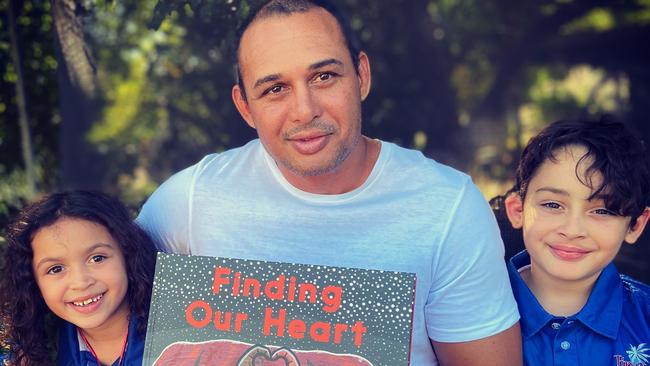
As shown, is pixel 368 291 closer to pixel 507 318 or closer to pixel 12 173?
pixel 507 318

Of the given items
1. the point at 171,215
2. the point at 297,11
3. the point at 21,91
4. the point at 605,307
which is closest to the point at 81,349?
the point at 171,215

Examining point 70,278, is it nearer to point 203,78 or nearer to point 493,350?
point 493,350

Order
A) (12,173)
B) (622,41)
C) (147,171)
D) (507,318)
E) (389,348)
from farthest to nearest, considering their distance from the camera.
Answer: (622,41)
(147,171)
(12,173)
(507,318)
(389,348)

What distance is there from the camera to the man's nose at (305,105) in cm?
236

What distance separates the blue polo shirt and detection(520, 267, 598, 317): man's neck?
2.0 inches

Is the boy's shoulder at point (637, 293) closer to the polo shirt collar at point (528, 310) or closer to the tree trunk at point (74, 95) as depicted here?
the polo shirt collar at point (528, 310)

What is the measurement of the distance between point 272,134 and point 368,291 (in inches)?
26.7

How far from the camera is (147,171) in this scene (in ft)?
26.0

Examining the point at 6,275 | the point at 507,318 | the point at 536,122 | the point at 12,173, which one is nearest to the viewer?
the point at 507,318

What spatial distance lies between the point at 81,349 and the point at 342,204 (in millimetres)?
1101

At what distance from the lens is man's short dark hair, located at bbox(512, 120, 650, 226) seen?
2.38 m

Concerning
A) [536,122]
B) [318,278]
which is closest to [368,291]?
[318,278]

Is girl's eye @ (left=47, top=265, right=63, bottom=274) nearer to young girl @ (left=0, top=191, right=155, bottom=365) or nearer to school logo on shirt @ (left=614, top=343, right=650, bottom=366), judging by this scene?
young girl @ (left=0, top=191, right=155, bottom=365)

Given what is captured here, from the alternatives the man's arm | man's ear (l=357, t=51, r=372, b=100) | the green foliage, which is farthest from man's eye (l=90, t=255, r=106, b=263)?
the green foliage
